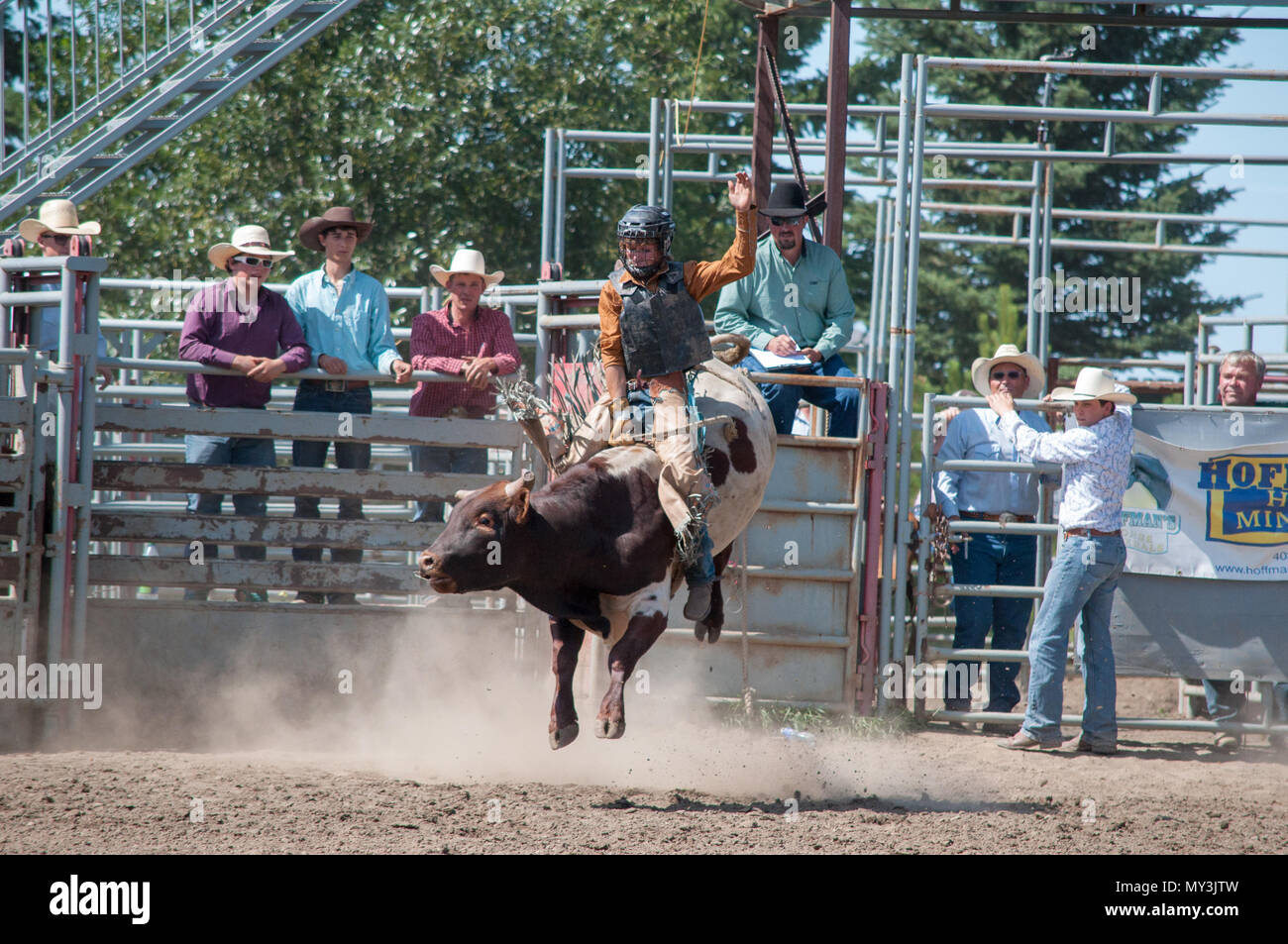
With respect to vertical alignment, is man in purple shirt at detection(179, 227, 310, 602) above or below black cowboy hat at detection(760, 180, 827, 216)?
below

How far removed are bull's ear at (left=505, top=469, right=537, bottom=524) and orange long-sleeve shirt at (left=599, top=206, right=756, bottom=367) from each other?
1.07 metres

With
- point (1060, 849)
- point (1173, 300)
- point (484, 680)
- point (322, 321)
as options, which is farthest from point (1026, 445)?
point (1173, 300)

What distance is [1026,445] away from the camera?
26.0 feet

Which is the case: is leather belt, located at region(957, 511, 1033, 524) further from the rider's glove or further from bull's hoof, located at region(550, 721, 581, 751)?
bull's hoof, located at region(550, 721, 581, 751)

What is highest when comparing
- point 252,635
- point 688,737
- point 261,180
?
point 261,180

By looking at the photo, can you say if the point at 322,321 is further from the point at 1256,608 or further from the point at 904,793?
the point at 1256,608

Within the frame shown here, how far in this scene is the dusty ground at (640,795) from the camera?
543 cm

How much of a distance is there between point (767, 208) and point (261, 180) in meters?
10.4

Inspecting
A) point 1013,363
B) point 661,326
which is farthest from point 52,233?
point 1013,363

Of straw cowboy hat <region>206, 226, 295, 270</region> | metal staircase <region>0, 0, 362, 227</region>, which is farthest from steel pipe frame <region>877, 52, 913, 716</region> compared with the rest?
metal staircase <region>0, 0, 362, 227</region>

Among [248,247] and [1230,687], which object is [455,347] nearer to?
[248,247]

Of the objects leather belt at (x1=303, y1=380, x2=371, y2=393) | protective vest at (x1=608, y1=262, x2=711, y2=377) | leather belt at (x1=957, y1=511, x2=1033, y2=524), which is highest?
protective vest at (x1=608, y1=262, x2=711, y2=377)

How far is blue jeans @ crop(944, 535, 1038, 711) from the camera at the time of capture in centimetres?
895

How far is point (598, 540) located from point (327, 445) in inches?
114
